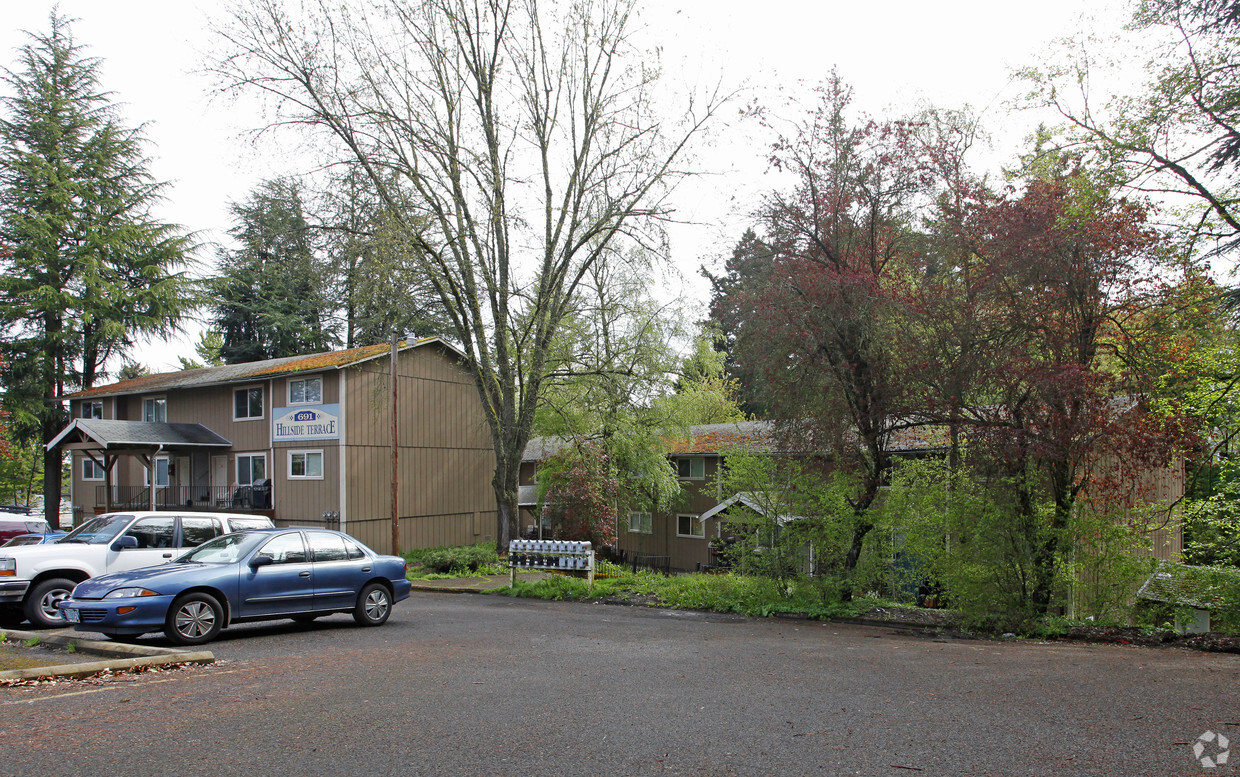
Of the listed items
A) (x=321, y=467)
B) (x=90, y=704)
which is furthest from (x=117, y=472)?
(x=90, y=704)

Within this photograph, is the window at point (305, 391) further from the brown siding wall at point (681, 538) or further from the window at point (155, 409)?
the brown siding wall at point (681, 538)

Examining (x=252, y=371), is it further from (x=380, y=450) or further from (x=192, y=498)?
(x=380, y=450)

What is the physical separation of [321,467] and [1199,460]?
2435 centimetres

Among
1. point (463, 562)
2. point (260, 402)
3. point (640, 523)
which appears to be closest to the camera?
point (463, 562)

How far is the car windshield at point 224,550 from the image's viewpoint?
11.1 meters

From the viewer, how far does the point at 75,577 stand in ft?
40.8

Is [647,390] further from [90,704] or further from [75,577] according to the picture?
[90,704]

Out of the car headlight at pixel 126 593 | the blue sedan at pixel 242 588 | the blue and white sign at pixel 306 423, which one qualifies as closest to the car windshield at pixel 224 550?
the blue sedan at pixel 242 588

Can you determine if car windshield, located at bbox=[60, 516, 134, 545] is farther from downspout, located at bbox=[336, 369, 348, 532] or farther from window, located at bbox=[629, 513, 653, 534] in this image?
window, located at bbox=[629, 513, 653, 534]

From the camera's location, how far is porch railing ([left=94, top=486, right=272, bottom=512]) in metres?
29.2

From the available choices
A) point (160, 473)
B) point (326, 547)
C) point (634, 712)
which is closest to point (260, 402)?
point (160, 473)

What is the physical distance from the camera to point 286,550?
11.6 meters

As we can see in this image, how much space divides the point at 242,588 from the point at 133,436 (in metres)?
22.0

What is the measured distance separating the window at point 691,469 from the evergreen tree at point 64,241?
946 inches
